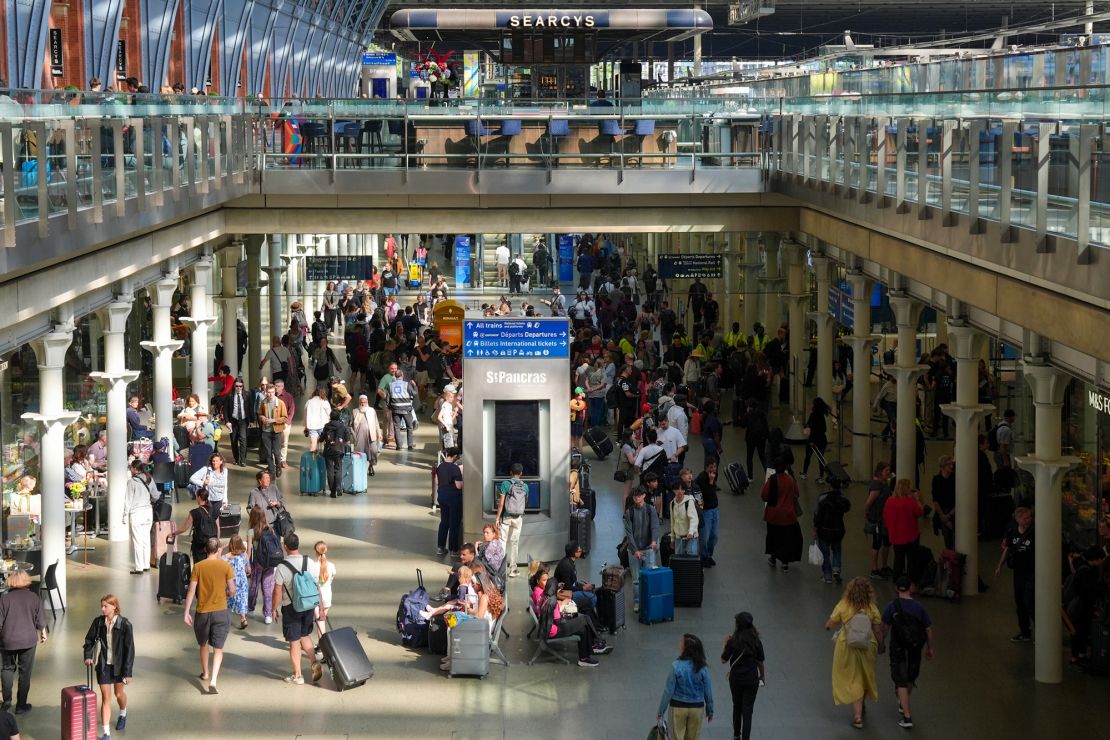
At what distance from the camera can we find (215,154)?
1057 inches

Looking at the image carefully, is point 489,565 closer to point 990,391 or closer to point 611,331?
point 990,391

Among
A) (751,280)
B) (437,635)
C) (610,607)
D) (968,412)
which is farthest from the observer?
(751,280)

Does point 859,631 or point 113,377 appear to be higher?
point 113,377

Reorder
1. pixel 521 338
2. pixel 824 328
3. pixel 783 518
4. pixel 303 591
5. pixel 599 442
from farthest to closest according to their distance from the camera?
pixel 824 328 → pixel 599 442 → pixel 521 338 → pixel 783 518 → pixel 303 591

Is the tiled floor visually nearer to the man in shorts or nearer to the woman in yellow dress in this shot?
the woman in yellow dress

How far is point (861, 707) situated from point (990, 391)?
1476cm

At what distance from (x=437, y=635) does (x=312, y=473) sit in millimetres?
9001

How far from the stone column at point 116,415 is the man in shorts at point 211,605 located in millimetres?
7167

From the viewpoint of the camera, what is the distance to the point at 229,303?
34.2m

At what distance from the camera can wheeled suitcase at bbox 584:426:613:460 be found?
94.6ft

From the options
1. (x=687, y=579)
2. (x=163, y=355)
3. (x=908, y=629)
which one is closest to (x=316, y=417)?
(x=163, y=355)

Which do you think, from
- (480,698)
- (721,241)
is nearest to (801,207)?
(721,241)

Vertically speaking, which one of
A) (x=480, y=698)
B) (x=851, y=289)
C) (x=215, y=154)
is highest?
(x=215, y=154)

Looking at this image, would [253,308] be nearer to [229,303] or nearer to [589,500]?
[229,303]
